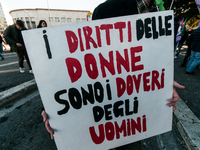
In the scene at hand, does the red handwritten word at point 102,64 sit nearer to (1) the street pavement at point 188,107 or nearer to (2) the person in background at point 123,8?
(2) the person in background at point 123,8

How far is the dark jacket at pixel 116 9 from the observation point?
38.9 inches

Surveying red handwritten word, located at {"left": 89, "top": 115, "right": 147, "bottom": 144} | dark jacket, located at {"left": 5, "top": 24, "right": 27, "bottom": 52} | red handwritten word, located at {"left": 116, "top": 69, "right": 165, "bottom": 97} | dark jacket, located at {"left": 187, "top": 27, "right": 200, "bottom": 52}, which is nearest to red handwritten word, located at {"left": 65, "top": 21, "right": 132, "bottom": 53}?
red handwritten word, located at {"left": 116, "top": 69, "right": 165, "bottom": 97}

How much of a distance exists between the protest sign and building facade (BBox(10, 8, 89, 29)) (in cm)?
4070

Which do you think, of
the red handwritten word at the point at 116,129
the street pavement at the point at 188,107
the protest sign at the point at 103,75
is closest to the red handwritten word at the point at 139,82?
the protest sign at the point at 103,75

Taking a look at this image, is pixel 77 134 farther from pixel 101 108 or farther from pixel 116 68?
pixel 116 68

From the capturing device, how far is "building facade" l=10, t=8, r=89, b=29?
35219 millimetres

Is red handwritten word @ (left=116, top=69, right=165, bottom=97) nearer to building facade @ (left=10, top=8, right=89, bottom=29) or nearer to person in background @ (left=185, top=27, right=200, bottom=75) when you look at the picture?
person in background @ (left=185, top=27, right=200, bottom=75)

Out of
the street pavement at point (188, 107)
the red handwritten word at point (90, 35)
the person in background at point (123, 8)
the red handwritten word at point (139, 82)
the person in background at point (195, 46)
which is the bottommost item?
the street pavement at point (188, 107)

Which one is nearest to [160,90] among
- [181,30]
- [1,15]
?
[181,30]

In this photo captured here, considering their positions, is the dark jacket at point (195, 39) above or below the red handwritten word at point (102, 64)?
below

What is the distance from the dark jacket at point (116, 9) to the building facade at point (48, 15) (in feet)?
132

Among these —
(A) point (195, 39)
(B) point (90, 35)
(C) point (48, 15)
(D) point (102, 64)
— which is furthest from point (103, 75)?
(C) point (48, 15)

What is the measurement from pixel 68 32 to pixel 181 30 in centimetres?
622

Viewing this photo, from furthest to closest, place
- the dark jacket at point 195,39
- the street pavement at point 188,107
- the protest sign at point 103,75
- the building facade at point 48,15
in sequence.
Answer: the building facade at point 48,15 → the dark jacket at point 195,39 → the street pavement at point 188,107 → the protest sign at point 103,75
